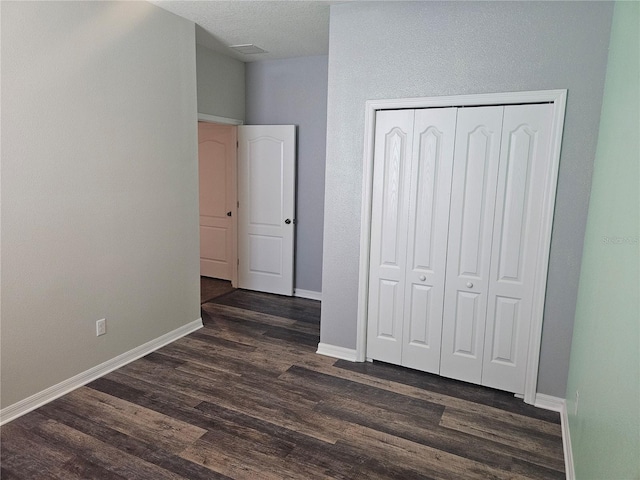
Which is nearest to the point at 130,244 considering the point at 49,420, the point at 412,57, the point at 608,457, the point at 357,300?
the point at 49,420

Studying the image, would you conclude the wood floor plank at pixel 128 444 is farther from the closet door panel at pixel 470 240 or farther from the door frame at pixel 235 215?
the door frame at pixel 235 215

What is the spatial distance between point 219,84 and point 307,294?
2623mm

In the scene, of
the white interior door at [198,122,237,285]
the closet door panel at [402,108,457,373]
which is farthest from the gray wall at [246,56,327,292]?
the closet door panel at [402,108,457,373]

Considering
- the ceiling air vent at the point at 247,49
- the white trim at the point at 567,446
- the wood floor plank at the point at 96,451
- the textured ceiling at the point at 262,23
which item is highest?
the ceiling air vent at the point at 247,49

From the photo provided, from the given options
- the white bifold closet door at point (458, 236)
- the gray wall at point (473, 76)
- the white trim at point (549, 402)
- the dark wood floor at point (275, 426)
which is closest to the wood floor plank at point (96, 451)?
the dark wood floor at point (275, 426)

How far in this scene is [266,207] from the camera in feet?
17.2

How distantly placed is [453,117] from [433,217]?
711mm

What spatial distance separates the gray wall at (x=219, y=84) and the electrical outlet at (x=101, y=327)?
2.43 meters

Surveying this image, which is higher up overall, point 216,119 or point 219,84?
point 219,84

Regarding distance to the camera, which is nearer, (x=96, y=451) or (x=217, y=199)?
(x=96, y=451)

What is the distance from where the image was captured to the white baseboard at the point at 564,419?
2.27 meters

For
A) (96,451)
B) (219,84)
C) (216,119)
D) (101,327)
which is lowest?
(96,451)

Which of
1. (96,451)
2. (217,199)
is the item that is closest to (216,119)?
(217,199)

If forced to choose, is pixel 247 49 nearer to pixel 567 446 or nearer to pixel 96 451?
pixel 96 451
